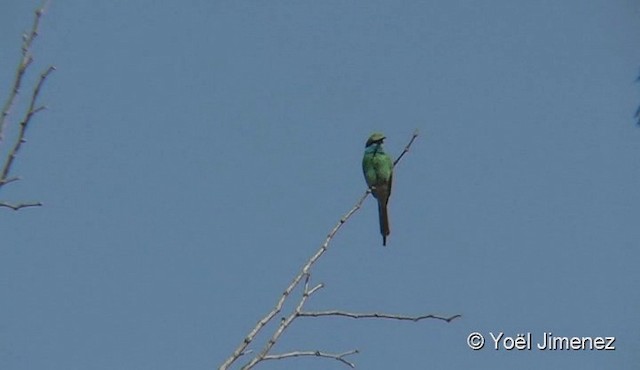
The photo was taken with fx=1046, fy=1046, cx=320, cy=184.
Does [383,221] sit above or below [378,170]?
below

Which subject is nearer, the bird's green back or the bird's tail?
the bird's tail

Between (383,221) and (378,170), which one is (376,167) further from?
(383,221)

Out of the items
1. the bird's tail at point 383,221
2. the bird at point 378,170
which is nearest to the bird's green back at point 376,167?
the bird at point 378,170

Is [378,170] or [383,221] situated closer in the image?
[383,221]

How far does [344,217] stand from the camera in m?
2.91

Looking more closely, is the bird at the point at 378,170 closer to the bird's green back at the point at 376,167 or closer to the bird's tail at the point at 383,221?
the bird's green back at the point at 376,167

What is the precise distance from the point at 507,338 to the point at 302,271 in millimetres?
2782

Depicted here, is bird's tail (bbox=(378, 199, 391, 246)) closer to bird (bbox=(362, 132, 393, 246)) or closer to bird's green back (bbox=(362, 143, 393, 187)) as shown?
bird (bbox=(362, 132, 393, 246))

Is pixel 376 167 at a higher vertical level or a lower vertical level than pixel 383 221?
higher

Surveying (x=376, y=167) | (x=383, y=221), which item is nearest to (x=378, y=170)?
(x=376, y=167)

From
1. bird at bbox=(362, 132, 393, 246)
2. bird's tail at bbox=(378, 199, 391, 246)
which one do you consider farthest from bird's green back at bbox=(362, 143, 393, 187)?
bird's tail at bbox=(378, 199, 391, 246)

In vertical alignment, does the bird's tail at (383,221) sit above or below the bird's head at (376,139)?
below

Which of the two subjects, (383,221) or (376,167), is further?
(376,167)

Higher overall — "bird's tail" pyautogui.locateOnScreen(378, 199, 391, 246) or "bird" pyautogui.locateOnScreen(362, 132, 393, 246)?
"bird" pyautogui.locateOnScreen(362, 132, 393, 246)
